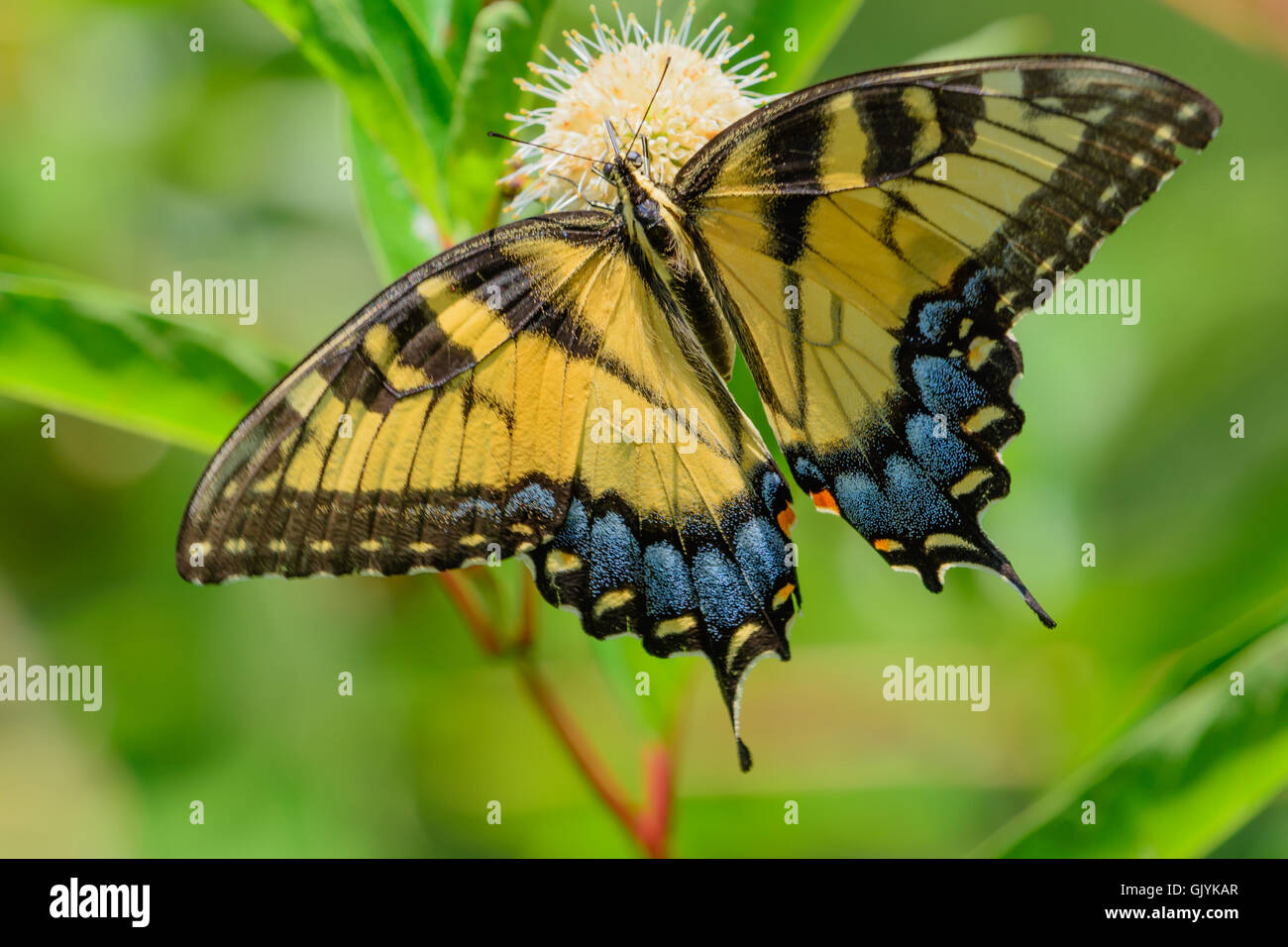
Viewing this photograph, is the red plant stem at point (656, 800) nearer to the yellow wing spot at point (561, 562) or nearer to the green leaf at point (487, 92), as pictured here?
the yellow wing spot at point (561, 562)

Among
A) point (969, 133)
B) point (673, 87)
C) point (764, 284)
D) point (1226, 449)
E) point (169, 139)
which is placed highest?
point (169, 139)

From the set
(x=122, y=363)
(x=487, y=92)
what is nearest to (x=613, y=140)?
(x=487, y=92)

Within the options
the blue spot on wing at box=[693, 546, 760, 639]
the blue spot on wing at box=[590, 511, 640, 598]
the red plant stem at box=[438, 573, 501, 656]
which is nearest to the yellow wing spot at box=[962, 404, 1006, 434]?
the blue spot on wing at box=[693, 546, 760, 639]

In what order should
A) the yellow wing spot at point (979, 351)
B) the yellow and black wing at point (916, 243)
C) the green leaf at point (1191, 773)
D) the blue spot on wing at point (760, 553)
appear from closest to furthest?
the green leaf at point (1191, 773) → the yellow and black wing at point (916, 243) → the yellow wing spot at point (979, 351) → the blue spot on wing at point (760, 553)

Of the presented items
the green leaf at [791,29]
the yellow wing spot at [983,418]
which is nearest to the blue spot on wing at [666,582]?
the yellow wing spot at [983,418]

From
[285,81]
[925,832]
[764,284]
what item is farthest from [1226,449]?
[285,81]

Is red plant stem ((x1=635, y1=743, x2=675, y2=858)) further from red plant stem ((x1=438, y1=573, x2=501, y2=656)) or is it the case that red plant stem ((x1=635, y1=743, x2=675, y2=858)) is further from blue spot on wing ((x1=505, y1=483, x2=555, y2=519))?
blue spot on wing ((x1=505, y1=483, x2=555, y2=519))

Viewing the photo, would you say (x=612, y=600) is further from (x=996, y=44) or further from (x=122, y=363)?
(x=996, y=44)
